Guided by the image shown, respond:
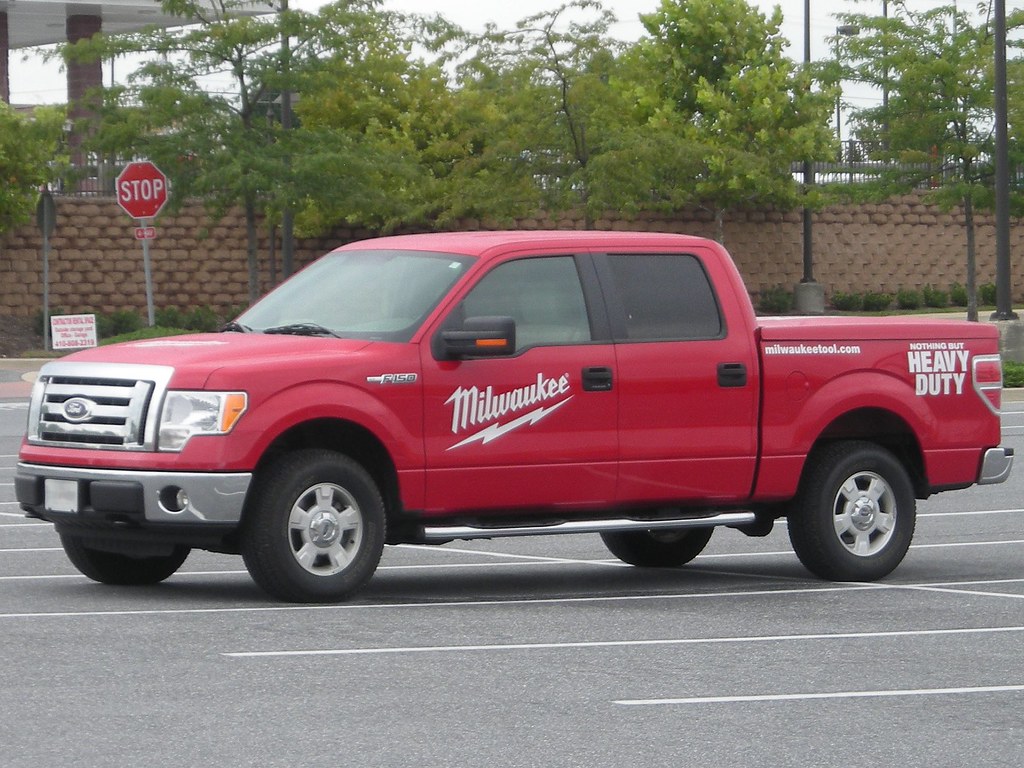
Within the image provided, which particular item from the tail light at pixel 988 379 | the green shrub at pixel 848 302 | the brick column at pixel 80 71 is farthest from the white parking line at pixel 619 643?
the brick column at pixel 80 71

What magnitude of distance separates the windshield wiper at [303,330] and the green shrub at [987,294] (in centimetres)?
4192

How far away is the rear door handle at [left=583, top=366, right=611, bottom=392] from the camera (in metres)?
10.6

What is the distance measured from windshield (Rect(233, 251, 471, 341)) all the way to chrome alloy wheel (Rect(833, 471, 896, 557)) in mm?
2650

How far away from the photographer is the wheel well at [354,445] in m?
10.2

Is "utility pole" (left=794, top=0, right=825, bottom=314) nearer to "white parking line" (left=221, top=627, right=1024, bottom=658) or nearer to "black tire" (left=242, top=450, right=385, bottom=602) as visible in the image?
"black tire" (left=242, top=450, right=385, bottom=602)

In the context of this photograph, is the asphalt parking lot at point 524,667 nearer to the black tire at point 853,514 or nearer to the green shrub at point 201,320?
the black tire at point 853,514

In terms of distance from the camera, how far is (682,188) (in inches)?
1767

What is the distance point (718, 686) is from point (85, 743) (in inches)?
101

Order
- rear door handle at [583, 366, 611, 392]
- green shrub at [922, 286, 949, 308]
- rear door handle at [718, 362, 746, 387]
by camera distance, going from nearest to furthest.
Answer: rear door handle at [583, 366, 611, 392] < rear door handle at [718, 362, 746, 387] < green shrub at [922, 286, 949, 308]

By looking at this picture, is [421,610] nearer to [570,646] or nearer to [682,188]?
[570,646]

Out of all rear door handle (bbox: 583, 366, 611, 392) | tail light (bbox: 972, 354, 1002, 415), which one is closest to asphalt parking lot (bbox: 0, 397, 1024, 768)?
tail light (bbox: 972, 354, 1002, 415)

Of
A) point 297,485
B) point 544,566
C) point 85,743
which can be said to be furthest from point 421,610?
point 85,743

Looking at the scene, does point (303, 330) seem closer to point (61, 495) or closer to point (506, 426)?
point (506, 426)

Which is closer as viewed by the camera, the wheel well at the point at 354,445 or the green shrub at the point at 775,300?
the wheel well at the point at 354,445
